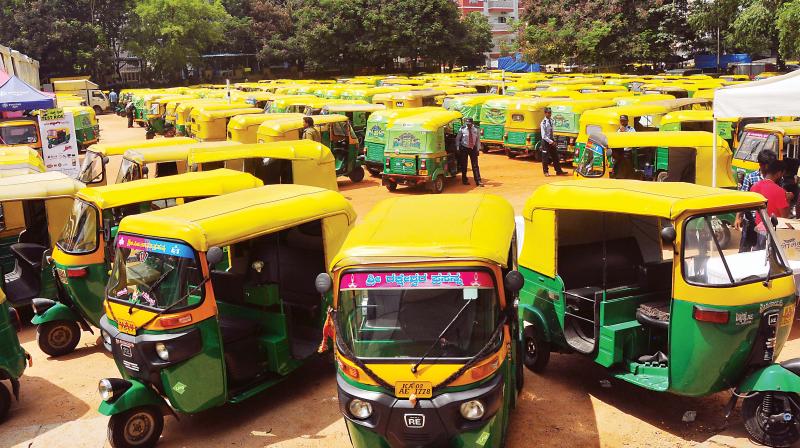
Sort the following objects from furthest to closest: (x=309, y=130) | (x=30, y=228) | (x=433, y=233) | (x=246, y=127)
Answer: (x=246, y=127)
(x=309, y=130)
(x=30, y=228)
(x=433, y=233)

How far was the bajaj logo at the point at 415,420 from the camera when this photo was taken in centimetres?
520

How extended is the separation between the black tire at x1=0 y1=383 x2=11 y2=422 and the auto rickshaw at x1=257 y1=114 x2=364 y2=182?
10904 millimetres

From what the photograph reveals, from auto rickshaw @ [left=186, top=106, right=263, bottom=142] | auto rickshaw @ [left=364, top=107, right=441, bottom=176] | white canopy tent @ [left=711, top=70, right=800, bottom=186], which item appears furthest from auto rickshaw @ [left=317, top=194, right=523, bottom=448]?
auto rickshaw @ [left=186, top=106, right=263, bottom=142]

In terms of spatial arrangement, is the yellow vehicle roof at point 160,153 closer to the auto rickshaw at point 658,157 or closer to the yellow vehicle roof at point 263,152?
the yellow vehicle roof at point 263,152

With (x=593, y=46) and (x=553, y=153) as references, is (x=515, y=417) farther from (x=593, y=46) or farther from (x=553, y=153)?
(x=593, y=46)

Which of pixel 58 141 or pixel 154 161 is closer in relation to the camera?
pixel 154 161

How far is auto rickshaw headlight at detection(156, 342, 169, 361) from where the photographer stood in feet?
21.4

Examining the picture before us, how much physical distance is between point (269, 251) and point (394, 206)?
69.5 inches

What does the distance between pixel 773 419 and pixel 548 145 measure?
46.1 feet

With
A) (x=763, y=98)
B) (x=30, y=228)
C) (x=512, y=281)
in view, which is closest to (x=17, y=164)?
(x=30, y=228)

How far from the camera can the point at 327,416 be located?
729cm

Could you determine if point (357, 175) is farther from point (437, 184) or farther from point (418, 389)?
point (418, 389)

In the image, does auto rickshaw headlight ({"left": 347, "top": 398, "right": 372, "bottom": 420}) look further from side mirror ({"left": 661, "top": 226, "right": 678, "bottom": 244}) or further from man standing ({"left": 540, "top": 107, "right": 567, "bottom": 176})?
man standing ({"left": 540, "top": 107, "right": 567, "bottom": 176})

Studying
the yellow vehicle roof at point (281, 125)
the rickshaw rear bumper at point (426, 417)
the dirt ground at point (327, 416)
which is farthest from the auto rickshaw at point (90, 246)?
the yellow vehicle roof at point (281, 125)
